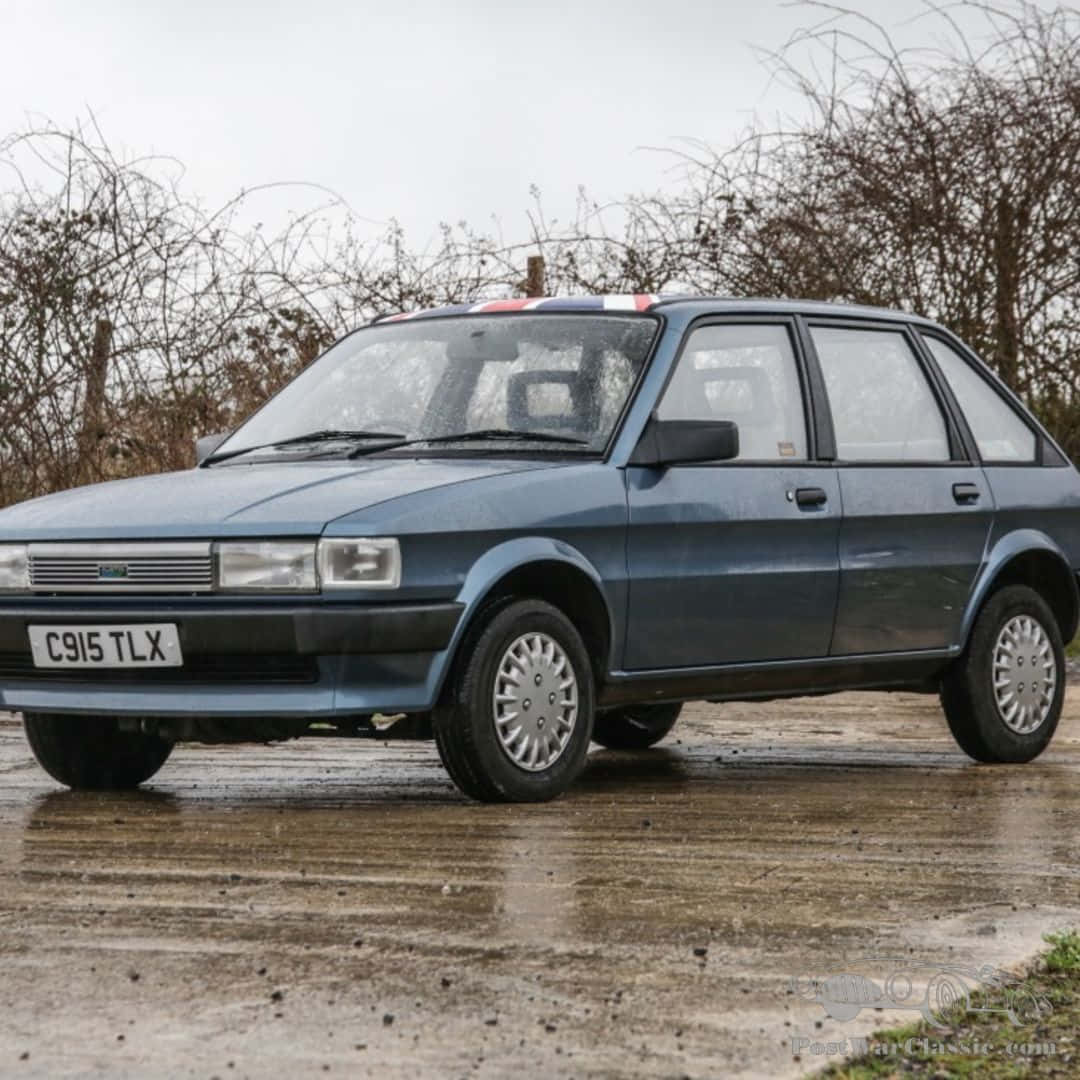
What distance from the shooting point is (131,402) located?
13945mm

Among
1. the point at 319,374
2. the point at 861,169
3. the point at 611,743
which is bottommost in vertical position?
the point at 611,743

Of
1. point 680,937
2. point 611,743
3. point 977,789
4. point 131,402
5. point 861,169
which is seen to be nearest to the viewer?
point 680,937

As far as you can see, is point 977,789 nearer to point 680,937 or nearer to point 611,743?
point 611,743

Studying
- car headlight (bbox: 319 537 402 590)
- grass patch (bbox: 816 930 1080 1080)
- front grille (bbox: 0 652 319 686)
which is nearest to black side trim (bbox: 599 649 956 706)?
car headlight (bbox: 319 537 402 590)

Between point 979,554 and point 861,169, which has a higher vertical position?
point 861,169

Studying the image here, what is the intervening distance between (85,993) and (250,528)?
9.27 ft

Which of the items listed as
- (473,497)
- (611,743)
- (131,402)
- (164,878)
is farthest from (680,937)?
(131,402)

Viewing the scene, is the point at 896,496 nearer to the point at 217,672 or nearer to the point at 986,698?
the point at 986,698

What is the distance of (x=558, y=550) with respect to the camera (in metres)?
7.70

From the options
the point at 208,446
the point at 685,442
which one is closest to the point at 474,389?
the point at 685,442

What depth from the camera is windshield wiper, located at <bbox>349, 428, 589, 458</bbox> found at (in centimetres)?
816

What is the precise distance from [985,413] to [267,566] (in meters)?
3.79

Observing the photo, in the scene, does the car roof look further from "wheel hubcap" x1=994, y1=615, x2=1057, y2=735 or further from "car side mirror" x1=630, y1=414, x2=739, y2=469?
"wheel hubcap" x1=994, y1=615, x2=1057, y2=735

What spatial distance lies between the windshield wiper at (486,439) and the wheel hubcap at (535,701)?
795 millimetres
